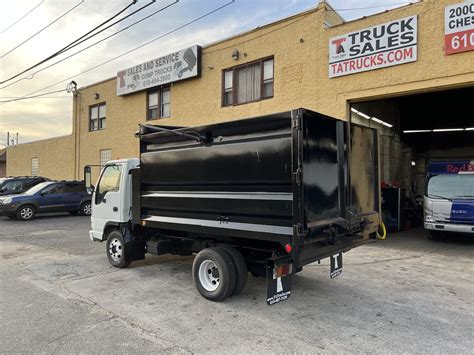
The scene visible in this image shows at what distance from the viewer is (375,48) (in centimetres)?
1008

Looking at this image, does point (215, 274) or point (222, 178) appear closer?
point (222, 178)

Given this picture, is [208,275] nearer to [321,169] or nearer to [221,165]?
[221,165]

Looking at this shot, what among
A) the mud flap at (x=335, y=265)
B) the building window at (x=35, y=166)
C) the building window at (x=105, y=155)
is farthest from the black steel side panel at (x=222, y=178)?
the building window at (x=35, y=166)

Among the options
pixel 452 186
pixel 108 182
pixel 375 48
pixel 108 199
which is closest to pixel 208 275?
pixel 108 199

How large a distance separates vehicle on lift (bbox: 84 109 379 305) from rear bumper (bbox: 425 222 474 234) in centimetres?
550

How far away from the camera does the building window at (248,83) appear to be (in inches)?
515

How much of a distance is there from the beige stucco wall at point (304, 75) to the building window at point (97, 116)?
189cm

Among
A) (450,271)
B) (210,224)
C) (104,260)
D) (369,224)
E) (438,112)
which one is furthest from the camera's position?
(438,112)

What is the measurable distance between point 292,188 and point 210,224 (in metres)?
1.49

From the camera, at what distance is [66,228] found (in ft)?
43.8

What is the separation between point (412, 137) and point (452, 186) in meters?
12.9

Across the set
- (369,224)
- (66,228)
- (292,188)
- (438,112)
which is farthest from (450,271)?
(438,112)

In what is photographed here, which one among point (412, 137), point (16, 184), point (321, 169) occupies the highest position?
point (412, 137)

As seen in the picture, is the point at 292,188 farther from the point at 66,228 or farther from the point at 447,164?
the point at 66,228
